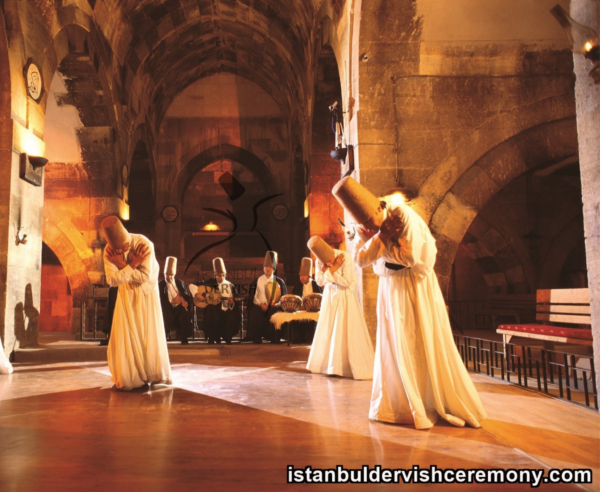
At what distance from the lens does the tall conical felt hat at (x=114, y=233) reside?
16.9ft

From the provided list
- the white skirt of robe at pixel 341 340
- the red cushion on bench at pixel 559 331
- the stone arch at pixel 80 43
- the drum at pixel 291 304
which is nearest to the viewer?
the red cushion on bench at pixel 559 331

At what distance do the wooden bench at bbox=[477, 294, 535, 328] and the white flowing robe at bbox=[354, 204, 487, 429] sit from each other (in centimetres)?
877

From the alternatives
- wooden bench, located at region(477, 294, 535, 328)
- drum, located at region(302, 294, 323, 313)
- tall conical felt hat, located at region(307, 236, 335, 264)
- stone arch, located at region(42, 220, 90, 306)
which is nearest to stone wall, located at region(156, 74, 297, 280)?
stone arch, located at region(42, 220, 90, 306)

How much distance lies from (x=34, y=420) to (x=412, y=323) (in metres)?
2.94

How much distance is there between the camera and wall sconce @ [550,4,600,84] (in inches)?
130

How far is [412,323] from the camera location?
385 cm

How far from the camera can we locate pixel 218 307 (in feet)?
34.1

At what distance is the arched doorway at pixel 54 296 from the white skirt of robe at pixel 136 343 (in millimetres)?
11788

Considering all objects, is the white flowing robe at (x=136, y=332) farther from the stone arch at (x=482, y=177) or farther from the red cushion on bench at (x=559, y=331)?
the stone arch at (x=482, y=177)

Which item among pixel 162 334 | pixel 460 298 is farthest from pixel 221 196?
pixel 162 334

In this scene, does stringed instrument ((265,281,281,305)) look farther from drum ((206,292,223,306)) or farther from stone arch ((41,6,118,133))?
stone arch ((41,6,118,133))

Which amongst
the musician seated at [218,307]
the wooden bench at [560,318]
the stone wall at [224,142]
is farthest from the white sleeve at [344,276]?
the stone wall at [224,142]

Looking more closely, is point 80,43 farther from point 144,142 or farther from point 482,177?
point 482,177

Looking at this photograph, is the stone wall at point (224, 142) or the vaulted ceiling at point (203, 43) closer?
the vaulted ceiling at point (203, 43)
